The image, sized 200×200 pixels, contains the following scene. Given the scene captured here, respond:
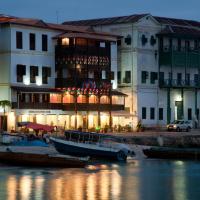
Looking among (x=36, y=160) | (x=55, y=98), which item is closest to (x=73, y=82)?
→ (x=55, y=98)

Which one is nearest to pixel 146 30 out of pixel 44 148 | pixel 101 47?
pixel 101 47

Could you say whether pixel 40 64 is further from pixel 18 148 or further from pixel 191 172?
pixel 191 172

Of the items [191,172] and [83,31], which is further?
[83,31]

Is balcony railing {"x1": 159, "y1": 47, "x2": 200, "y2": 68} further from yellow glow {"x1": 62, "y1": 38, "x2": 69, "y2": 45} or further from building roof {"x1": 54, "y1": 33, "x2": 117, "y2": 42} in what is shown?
yellow glow {"x1": 62, "y1": 38, "x2": 69, "y2": 45}

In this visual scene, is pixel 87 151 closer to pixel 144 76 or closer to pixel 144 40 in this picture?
pixel 144 76

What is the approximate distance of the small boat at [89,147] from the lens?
289ft

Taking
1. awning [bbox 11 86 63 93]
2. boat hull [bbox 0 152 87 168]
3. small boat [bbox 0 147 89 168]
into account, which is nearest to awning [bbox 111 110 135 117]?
awning [bbox 11 86 63 93]

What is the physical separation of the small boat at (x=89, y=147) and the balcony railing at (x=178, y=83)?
114ft

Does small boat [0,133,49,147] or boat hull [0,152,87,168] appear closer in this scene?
boat hull [0,152,87,168]

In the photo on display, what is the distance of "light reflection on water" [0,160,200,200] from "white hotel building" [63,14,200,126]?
1427 inches

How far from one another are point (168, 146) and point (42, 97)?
1590 centimetres

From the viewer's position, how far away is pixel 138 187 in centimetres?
6694

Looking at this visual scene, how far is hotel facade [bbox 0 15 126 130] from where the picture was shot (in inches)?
4222

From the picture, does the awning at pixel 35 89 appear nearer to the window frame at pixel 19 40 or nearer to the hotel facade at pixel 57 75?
the hotel facade at pixel 57 75
